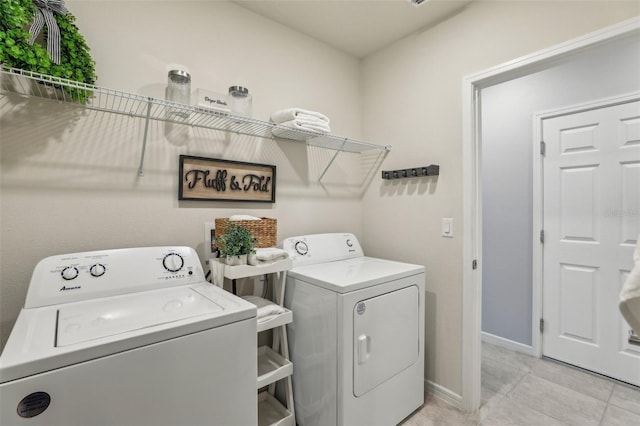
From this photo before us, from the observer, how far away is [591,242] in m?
2.29

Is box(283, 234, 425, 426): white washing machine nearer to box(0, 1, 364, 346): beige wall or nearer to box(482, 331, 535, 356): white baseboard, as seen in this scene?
box(0, 1, 364, 346): beige wall

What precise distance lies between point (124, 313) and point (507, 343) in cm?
300

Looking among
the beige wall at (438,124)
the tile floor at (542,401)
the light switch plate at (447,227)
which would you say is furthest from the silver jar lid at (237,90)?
the tile floor at (542,401)

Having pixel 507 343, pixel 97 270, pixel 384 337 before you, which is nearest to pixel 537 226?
pixel 507 343

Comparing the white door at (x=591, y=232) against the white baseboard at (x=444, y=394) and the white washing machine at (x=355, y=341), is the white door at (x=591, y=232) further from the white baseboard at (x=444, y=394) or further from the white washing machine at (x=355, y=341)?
the white washing machine at (x=355, y=341)

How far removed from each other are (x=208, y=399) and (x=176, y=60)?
1.63 m

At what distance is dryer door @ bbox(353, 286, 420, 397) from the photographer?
151 centimetres

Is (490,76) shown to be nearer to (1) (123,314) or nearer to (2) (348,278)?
(2) (348,278)

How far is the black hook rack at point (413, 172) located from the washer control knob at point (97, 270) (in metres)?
1.83

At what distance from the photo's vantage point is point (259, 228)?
164 centimetres

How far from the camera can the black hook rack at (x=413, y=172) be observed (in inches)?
79.6

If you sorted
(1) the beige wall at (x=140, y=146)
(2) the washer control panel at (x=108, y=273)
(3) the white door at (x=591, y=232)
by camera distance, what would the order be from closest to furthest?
1. (2) the washer control panel at (x=108, y=273)
2. (1) the beige wall at (x=140, y=146)
3. (3) the white door at (x=591, y=232)

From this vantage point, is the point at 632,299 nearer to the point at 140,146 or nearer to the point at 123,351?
the point at 123,351

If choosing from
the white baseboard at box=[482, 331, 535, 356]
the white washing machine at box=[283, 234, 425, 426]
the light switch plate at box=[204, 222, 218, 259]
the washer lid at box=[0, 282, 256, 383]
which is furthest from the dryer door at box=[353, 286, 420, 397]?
the white baseboard at box=[482, 331, 535, 356]
